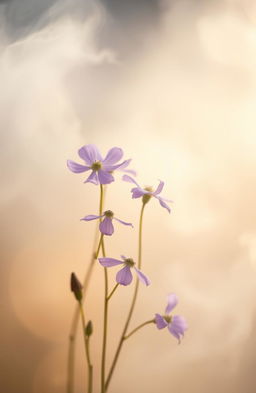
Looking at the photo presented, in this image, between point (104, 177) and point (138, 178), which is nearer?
point (104, 177)

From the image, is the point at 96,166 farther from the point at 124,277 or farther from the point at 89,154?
the point at 124,277

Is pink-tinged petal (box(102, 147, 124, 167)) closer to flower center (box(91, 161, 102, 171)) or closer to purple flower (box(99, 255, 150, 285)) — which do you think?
flower center (box(91, 161, 102, 171))

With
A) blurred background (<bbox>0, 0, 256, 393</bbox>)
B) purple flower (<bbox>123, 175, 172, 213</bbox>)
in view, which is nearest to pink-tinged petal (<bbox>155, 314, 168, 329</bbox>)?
purple flower (<bbox>123, 175, 172, 213</bbox>)

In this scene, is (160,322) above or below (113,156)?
below

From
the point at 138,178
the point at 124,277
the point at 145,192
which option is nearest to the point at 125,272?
the point at 124,277

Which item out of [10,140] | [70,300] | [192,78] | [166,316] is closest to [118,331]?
A: [70,300]

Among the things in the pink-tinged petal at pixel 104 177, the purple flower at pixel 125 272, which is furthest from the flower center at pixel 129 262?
the pink-tinged petal at pixel 104 177

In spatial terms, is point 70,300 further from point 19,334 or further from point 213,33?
point 213,33
